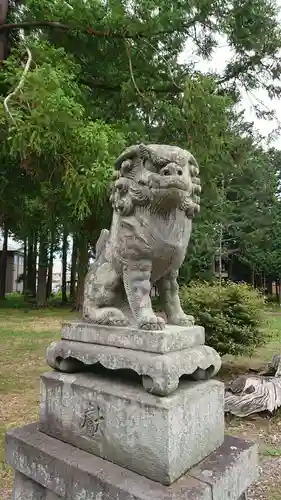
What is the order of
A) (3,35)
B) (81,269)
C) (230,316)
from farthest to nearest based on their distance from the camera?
1. (81,269)
2. (230,316)
3. (3,35)

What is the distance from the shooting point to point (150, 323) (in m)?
1.99

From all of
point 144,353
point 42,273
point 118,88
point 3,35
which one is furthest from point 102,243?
point 42,273

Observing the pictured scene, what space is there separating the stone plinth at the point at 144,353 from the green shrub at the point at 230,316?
3.77 meters

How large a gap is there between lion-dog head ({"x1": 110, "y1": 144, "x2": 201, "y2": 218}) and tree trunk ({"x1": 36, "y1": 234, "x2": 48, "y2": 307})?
15342 mm

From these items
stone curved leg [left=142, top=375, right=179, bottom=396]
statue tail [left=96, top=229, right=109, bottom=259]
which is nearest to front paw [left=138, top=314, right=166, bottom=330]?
stone curved leg [left=142, top=375, right=179, bottom=396]

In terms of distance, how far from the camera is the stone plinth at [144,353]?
1822mm

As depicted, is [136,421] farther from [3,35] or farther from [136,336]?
[3,35]

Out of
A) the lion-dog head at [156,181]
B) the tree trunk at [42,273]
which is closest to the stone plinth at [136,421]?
the lion-dog head at [156,181]

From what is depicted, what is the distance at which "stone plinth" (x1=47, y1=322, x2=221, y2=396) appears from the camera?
182cm

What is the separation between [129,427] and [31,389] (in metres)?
3.75

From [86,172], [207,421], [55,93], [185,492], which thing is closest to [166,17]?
[55,93]

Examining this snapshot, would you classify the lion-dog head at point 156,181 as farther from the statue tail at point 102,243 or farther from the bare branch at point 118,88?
the bare branch at point 118,88

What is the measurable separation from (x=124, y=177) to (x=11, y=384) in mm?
4304

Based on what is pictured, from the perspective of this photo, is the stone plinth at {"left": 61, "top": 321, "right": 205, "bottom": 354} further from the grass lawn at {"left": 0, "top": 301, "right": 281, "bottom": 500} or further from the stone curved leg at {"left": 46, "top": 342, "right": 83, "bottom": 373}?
the grass lawn at {"left": 0, "top": 301, "right": 281, "bottom": 500}
